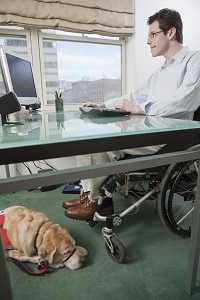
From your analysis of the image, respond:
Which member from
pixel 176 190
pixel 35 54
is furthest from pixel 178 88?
pixel 35 54

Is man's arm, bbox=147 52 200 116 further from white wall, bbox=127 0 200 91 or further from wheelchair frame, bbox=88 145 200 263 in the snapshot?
white wall, bbox=127 0 200 91

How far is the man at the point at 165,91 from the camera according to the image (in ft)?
3.91

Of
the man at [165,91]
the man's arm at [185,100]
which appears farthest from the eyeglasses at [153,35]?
the man's arm at [185,100]

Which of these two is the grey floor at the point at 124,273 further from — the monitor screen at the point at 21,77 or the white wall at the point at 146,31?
the white wall at the point at 146,31

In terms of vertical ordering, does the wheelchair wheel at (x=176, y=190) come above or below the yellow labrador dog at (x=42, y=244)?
above

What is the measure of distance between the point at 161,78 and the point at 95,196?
34.6 inches

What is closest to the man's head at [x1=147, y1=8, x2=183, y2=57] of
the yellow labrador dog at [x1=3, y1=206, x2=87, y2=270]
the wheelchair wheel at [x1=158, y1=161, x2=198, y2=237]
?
the wheelchair wheel at [x1=158, y1=161, x2=198, y2=237]

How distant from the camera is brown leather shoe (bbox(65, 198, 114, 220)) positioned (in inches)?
52.4

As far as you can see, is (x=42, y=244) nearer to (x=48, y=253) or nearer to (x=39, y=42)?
(x=48, y=253)

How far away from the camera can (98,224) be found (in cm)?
153

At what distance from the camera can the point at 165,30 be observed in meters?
1.42

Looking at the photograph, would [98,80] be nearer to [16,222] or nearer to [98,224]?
[98,224]

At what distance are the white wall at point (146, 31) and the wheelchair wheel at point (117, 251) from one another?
163 centimetres

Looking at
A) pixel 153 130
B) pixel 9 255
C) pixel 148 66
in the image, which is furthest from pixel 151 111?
pixel 148 66
